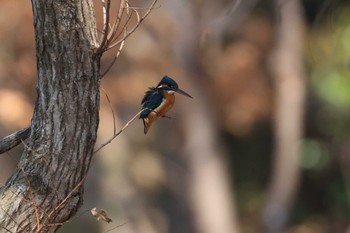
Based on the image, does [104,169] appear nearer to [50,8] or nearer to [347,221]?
[347,221]

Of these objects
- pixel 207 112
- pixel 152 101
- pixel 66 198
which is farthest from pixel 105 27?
pixel 207 112

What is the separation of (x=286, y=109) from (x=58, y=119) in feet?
36.8

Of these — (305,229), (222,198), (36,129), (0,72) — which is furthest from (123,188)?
(36,129)

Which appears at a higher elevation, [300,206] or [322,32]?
[322,32]

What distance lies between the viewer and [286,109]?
15.6m

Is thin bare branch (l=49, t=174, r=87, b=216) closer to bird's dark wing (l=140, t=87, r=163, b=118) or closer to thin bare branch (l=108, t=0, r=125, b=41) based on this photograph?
bird's dark wing (l=140, t=87, r=163, b=118)

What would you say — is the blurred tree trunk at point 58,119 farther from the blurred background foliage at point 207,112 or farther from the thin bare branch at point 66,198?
the blurred background foliage at point 207,112

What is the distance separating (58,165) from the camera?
4.61m

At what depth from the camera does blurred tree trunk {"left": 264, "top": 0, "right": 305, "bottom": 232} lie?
587 inches

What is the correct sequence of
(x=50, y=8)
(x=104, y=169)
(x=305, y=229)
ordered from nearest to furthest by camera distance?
(x=50, y=8) → (x=104, y=169) → (x=305, y=229)

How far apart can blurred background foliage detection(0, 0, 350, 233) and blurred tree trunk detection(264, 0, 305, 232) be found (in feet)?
1.31

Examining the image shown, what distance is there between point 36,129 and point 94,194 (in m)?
11.5

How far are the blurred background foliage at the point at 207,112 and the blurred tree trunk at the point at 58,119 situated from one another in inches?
296

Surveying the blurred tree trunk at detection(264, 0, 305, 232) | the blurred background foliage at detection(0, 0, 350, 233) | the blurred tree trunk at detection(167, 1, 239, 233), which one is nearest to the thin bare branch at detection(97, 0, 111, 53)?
the blurred background foliage at detection(0, 0, 350, 233)
